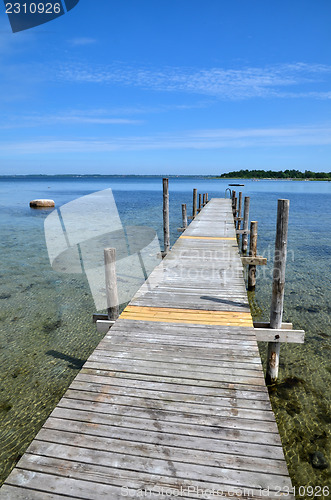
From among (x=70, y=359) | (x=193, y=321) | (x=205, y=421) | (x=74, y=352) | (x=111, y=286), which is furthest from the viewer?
(x=74, y=352)

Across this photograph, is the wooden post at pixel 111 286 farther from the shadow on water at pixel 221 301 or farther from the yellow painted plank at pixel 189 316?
the shadow on water at pixel 221 301

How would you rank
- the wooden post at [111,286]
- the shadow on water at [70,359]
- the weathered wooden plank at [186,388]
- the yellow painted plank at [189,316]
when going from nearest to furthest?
the weathered wooden plank at [186,388] → the yellow painted plank at [189,316] → the wooden post at [111,286] → the shadow on water at [70,359]

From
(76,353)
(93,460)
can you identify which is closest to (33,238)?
(76,353)

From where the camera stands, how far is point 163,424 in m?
3.05

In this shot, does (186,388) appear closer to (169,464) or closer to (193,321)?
(169,464)

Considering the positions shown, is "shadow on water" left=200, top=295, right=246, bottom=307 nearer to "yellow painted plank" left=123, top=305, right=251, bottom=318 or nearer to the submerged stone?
"yellow painted plank" left=123, top=305, right=251, bottom=318

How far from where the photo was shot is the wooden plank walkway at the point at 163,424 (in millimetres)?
2461

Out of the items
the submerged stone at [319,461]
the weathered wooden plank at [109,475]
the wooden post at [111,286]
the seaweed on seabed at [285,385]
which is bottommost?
the submerged stone at [319,461]

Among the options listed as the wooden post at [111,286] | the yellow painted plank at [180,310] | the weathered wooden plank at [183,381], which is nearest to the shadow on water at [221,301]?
the yellow painted plank at [180,310]

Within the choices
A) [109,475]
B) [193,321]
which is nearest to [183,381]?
[109,475]

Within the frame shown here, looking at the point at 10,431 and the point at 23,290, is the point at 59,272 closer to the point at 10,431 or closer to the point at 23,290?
the point at 23,290

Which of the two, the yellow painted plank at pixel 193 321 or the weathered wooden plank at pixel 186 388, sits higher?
the yellow painted plank at pixel 193 321

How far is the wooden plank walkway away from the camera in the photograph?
2461 millimetres

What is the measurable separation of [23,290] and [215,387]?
9517mm
